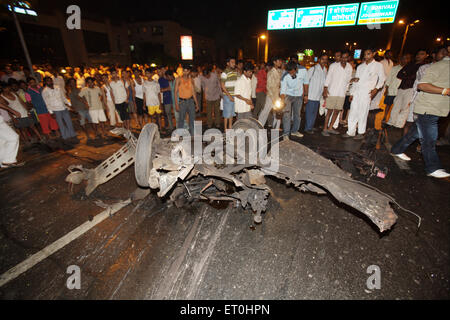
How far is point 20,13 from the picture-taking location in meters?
17.4

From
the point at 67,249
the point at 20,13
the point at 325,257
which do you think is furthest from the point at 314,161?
the point at 20,13

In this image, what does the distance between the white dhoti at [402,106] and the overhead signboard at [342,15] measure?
619 inches

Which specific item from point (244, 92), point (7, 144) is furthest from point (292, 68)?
point (7, 144)

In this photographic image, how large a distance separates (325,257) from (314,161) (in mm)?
1215

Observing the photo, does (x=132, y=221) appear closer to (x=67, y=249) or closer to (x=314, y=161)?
(x=67, y=249)

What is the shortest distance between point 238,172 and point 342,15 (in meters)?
20.9

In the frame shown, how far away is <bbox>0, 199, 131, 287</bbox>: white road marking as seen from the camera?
2383 millimetres

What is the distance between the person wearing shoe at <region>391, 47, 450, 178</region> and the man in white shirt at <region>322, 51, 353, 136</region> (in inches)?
71.6

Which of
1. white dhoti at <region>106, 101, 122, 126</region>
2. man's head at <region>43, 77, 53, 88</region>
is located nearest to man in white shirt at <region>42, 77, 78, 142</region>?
man's head at <region>43, 77, 53, 88</region>

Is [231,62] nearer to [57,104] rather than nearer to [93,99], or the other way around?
[93,99]

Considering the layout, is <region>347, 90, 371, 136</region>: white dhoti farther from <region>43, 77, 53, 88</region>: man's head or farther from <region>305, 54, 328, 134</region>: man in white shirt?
<region>43, 77, 53, 88</region>: man's head

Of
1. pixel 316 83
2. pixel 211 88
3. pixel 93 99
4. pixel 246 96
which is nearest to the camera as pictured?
pixel 246 96

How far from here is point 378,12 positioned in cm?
1620

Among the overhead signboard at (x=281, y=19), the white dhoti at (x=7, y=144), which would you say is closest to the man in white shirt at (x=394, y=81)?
the white dhoti at (x=7, y=144)
